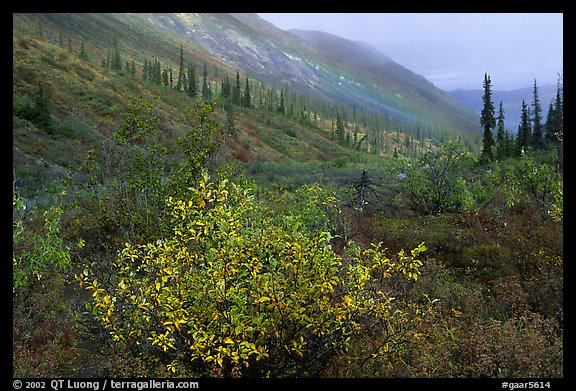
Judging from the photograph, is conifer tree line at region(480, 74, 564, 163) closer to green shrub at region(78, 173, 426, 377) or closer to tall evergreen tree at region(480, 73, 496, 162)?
tall evergreen tree at region(480, 73, 496, 162)

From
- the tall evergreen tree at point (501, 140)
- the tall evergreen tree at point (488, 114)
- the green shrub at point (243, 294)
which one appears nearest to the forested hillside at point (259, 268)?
the green shrub at point (243, 294)

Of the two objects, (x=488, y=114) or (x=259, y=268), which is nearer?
(x=259, y=268)

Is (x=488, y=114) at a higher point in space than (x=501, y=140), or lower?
higher

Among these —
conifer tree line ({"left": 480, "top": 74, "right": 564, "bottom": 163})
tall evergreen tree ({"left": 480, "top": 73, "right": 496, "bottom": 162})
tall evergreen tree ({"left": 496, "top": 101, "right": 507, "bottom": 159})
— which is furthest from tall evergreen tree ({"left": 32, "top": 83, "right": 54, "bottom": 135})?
tall evergreen tree ({"left": 496, "top": 101, "right": 507, "bottom": 159})

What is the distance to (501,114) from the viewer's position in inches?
2288

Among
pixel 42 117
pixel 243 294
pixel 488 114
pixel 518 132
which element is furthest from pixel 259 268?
pixel 518 132

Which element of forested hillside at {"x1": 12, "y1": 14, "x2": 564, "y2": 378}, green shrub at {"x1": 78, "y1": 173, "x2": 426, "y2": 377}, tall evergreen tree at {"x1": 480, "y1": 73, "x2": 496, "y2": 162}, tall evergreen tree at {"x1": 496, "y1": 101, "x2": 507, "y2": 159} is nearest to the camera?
green shrub at {"x1": 78, "y1": 173, "x2": 426, "y2": 377}

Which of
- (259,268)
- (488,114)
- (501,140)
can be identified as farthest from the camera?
(501,140)

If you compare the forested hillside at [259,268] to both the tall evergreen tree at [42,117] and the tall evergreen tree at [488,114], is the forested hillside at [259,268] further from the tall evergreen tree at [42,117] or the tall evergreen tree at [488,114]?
the tall evergreen tree at [488,114]

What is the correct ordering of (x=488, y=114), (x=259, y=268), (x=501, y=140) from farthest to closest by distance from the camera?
(x=501, y=140), (x=488, y=114), (x=259, y=268)

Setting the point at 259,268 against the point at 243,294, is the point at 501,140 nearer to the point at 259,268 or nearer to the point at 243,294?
the point at 259,268
